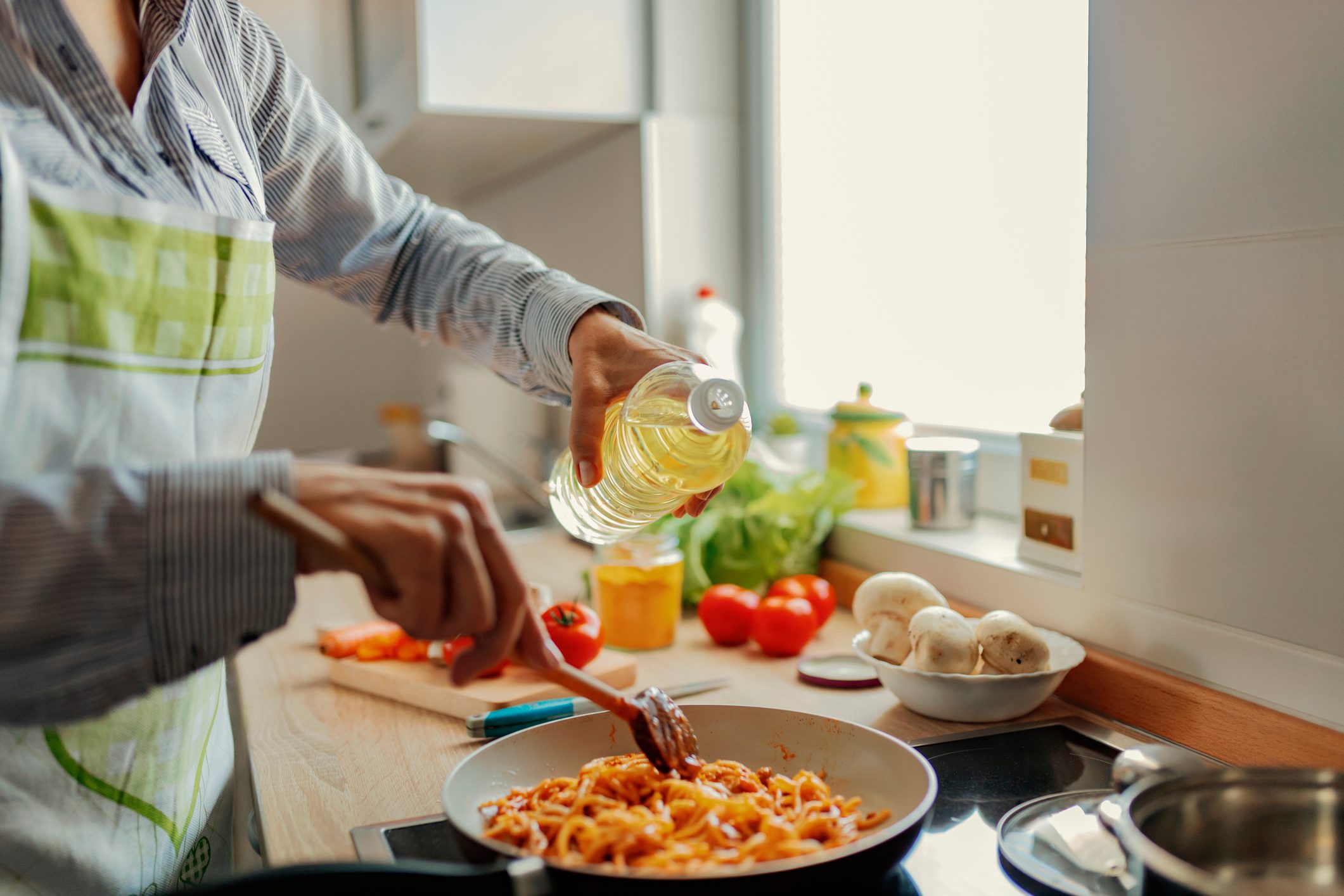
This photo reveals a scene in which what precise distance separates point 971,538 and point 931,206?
20.9 inches

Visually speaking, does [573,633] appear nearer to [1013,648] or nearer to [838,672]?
[838,672]

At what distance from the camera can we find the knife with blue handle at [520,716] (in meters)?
0.98

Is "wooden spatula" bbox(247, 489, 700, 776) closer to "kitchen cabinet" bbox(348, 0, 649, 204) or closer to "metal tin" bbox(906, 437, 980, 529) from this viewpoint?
"metal tin" bbox(906, 437, 980, 529)

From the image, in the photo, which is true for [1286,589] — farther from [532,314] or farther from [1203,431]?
[532,314]

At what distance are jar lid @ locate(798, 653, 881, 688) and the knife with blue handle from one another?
0.25 meters

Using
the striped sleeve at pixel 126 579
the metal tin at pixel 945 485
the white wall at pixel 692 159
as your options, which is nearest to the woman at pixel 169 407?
the striped sleeve at pixel 126 579

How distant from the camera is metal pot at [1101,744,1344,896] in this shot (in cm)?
59

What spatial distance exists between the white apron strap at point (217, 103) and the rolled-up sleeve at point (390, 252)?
10 centimetres

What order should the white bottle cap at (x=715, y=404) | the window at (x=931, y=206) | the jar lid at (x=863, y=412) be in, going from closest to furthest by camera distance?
the white bottle cap at (x=715, y=404) → the window at (x=931, y=206) → the jar lid at (x=863, y=412)

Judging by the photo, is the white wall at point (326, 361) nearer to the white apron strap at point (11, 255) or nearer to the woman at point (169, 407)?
the woman at point (169, 407)

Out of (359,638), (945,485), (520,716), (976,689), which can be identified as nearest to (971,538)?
(945,485)

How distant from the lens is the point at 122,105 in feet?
2.37

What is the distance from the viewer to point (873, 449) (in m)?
1.57

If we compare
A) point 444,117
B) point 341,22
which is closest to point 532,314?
point 444,117
